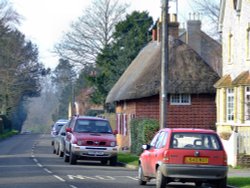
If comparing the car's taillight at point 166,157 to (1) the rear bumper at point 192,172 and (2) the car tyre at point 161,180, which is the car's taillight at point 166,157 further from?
(2) the car tyre at point 161,180

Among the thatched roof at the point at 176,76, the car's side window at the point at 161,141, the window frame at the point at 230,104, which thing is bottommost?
the car's side window at the point at 161,141

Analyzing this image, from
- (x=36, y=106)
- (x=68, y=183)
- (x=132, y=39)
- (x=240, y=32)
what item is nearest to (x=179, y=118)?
(x=240, y=32)

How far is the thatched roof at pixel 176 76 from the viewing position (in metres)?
48.2

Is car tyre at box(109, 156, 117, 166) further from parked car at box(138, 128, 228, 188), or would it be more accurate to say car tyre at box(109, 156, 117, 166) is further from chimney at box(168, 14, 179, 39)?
chimney at box(168, 14, 179, 39)

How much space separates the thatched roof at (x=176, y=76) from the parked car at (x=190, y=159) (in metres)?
26.2

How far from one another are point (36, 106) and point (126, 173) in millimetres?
157188

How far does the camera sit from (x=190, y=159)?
68.2 feet

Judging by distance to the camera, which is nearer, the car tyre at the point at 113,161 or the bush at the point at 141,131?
the car tyre at the point at 113,161

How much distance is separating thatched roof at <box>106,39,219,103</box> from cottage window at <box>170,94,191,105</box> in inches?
37.3

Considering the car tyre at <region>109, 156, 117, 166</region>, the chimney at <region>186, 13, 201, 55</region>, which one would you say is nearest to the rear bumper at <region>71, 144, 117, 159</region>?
the car tyre at <region>109, 156, 117, 166</region>

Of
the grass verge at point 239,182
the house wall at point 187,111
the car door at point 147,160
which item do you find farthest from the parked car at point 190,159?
the house wall at point 187,111

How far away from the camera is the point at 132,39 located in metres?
66.8

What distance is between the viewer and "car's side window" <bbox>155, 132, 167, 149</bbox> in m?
21.5

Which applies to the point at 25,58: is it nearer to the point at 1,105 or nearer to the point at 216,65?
the point at 1,105
